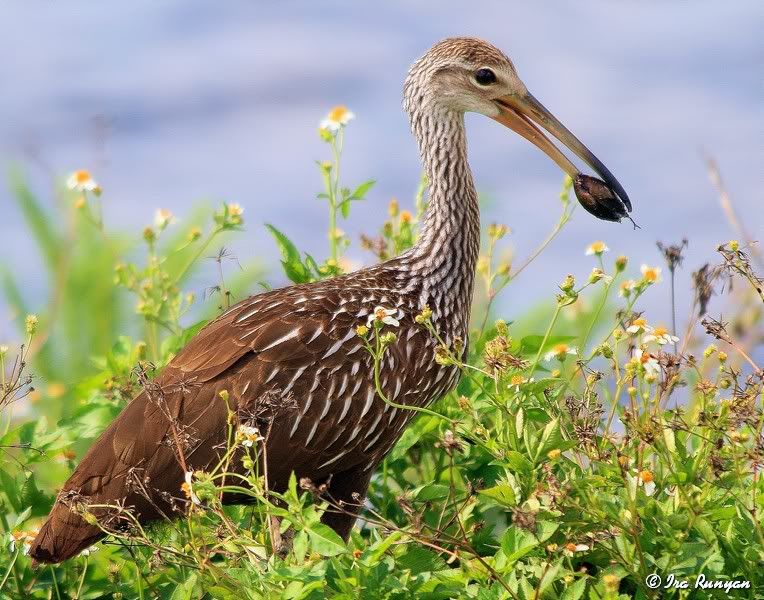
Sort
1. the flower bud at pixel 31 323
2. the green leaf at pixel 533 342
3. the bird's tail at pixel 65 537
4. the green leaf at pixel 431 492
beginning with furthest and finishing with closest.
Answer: the green leaf at pixel 533 342 < the green leaf at pixel 431 492 < the bird's tail at pixel 65 537 < the flower bud at pixel 31 323

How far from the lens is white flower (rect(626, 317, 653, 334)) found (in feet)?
11.1

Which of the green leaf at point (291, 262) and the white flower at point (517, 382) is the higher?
the green leaf at point (291, 262)

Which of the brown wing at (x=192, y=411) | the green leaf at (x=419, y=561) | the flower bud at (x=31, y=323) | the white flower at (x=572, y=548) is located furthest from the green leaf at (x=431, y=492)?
the flower bud at (x=31, y=323)

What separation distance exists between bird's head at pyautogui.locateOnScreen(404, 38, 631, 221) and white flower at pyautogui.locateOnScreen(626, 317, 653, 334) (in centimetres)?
123

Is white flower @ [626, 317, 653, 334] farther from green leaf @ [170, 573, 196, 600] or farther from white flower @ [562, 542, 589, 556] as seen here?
green leaf @ [170, 573, 196, 600]

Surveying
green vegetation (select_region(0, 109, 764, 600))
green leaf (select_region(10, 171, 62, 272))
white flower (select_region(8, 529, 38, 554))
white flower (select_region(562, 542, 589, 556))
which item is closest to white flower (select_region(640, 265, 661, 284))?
green vegetation (select_region(0, 109, 764, 600))

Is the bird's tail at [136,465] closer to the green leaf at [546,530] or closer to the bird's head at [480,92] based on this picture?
the green leaf at [546,530]

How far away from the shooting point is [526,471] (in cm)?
312

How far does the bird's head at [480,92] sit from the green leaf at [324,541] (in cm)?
213

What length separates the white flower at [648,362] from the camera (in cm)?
311

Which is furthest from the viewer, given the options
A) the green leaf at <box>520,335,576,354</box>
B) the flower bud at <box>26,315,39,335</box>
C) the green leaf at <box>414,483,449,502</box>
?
the green leaf at <box>520,335,576,354</box>

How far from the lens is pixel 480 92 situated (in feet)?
15.4

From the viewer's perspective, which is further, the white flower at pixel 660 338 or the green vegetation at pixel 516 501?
the white flower at pixel 660 338

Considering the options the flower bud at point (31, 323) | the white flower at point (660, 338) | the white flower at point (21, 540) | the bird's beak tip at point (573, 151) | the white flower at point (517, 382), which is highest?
the bird's beak tip at point (573, 151)
